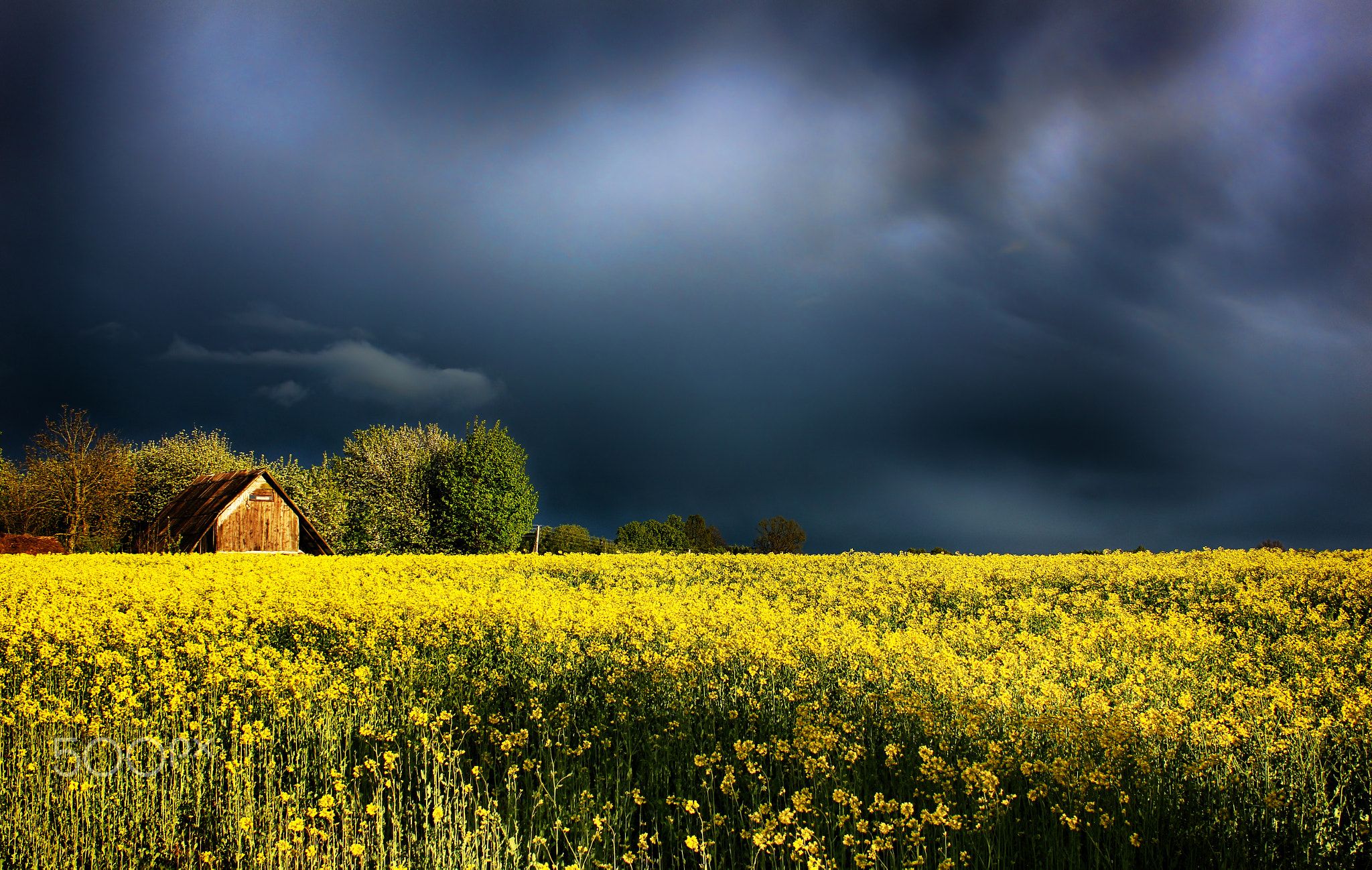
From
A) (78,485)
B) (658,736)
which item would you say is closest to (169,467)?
(78,485)

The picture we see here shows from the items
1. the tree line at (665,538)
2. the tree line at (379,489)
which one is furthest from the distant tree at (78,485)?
the tree line at (665,538)

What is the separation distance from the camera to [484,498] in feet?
157

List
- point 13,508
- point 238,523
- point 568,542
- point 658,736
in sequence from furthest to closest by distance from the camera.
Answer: point 568,542
point 13,508
point 238,523
point 658,736

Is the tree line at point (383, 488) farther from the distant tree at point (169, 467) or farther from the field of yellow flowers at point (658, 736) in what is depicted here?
the field of yellow flowers at point (658, 736)

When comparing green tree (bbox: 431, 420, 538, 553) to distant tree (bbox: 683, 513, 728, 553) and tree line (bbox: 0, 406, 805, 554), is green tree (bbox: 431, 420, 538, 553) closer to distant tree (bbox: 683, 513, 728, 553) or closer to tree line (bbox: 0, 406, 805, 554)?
tree line (bbox: 0, 406, 805, 554)

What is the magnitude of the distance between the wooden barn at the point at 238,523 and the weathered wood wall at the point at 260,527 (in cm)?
3

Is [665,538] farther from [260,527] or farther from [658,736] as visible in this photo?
[658,736]

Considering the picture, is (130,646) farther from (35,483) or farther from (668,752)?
(35,483)

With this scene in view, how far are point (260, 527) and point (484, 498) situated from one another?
12559 millimetres

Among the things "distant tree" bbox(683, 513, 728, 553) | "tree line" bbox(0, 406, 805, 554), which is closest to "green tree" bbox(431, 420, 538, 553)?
"tree line" bbox(0, 406, 805, 554)

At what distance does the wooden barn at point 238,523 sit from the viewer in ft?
122

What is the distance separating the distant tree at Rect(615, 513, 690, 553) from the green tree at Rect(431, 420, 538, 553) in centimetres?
1041

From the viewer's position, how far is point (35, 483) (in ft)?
140

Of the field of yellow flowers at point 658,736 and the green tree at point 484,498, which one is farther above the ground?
the green tree at point 484,498
